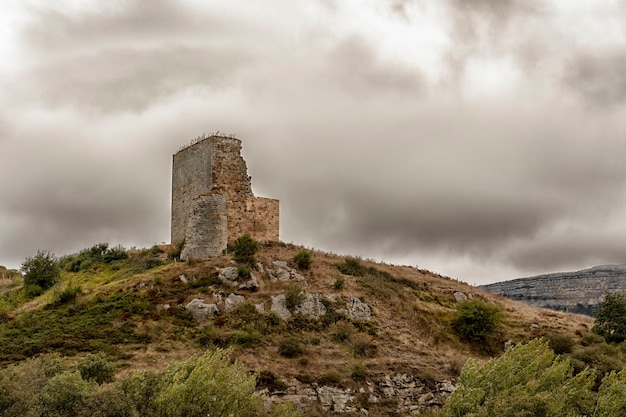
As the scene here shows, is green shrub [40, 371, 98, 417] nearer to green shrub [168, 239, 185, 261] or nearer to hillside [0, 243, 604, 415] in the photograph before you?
hillside [0, 243, 604, 415]

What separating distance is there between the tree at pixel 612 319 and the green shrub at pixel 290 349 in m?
21.5

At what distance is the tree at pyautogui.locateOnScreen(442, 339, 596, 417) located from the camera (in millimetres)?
28188

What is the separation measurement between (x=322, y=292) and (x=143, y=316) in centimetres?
1109

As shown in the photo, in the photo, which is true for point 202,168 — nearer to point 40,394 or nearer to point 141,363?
point 141,363

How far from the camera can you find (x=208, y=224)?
48.9 meters

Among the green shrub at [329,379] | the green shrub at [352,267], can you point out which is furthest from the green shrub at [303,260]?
the green shrub at [329,379]

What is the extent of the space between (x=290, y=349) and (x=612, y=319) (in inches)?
918

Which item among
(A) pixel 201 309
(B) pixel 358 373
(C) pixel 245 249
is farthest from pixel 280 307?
(B) pixel 358 373

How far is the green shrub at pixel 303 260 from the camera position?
4938 centimetres

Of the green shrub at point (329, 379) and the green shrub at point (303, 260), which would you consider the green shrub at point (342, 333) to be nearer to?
the green shrub at point (329, 379)

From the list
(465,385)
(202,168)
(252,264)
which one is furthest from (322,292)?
(465,385)

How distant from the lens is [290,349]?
39.5 metres

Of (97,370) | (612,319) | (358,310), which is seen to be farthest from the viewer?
(612,319)

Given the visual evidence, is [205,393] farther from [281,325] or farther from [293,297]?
[293,297]
